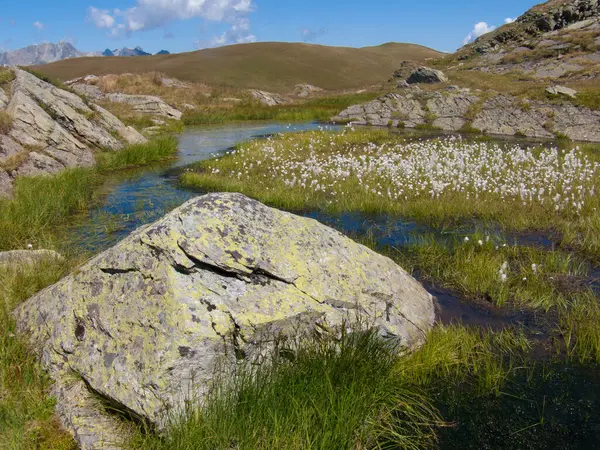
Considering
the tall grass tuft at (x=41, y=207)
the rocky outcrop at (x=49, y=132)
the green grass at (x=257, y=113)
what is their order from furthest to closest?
the green grass at (x=257, y=113)
the rocky outcrop at (x=49, y=132)
the tall grass tuft at (x=41, y=207)

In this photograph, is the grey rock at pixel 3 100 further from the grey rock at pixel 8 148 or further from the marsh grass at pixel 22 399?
the marsh grass at pixel 22 399

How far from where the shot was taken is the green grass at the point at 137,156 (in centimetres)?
2092

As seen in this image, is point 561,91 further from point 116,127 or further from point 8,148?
point 8,148

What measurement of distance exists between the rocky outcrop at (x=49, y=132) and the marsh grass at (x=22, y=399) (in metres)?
11.4

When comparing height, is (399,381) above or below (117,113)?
below

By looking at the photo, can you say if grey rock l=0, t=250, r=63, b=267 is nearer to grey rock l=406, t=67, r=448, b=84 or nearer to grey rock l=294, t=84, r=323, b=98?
grey rock l=406, t=67, r=448, b=84

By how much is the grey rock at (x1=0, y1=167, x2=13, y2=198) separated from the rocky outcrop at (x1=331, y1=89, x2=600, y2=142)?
29.8 meters

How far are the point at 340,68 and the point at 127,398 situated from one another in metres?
113

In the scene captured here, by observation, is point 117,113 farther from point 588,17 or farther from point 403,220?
point 588,17

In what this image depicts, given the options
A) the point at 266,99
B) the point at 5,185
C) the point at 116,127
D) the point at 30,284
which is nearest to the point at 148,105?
the point at 116,127

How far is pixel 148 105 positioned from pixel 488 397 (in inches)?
1787

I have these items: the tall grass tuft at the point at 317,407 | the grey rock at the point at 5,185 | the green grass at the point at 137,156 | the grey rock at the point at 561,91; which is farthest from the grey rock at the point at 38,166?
the grey rock at the point at 561,91

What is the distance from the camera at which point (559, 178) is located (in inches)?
578

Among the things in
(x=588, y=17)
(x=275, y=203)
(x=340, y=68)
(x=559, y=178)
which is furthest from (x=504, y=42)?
(x=275, y=203)
